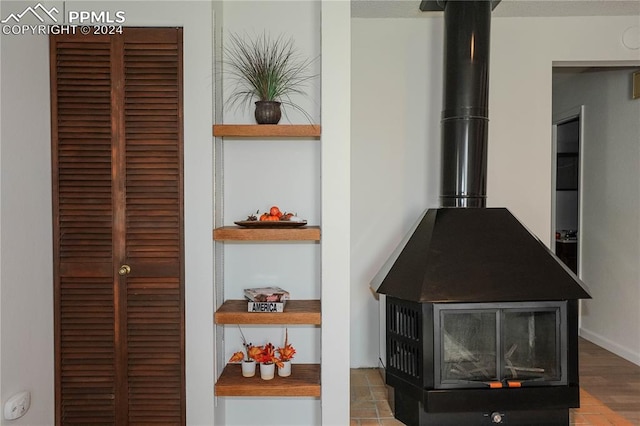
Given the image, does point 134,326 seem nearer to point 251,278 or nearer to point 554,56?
point 251,278

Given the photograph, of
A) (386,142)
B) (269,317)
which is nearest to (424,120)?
(386,142)

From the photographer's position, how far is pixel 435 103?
9.86 ft

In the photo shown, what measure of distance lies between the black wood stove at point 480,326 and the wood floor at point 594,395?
16 cm

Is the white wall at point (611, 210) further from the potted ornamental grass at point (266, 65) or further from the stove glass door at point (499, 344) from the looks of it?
the potted ornamental grass at point (266, 65)

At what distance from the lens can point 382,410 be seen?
95.6 inches

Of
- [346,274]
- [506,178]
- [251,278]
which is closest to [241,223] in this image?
[251,278]

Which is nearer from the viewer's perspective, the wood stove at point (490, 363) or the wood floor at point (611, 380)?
the wood stove at point (490, 363)

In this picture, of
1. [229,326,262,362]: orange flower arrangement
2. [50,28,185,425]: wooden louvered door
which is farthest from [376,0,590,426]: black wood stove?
[50,28,185,425]: wooden louvered door

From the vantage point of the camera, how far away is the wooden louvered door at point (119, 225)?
6.88 ft

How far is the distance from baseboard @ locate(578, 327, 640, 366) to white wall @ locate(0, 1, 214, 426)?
3107 mm

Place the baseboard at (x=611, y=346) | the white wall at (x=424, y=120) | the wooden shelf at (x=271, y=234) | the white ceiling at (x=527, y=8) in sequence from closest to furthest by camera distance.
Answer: the wooden shelf at (x=271, y=234) → the white ceiling at (x=527, y=8) → the white wall at (x=424, y=120) → the baseboard at (x=611, y=346)

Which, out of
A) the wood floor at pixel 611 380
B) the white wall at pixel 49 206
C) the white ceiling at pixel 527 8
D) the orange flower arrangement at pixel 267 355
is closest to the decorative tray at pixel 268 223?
the white wall at pixel 49 206

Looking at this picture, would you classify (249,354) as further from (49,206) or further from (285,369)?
(49,206)

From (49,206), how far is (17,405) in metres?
0.90
